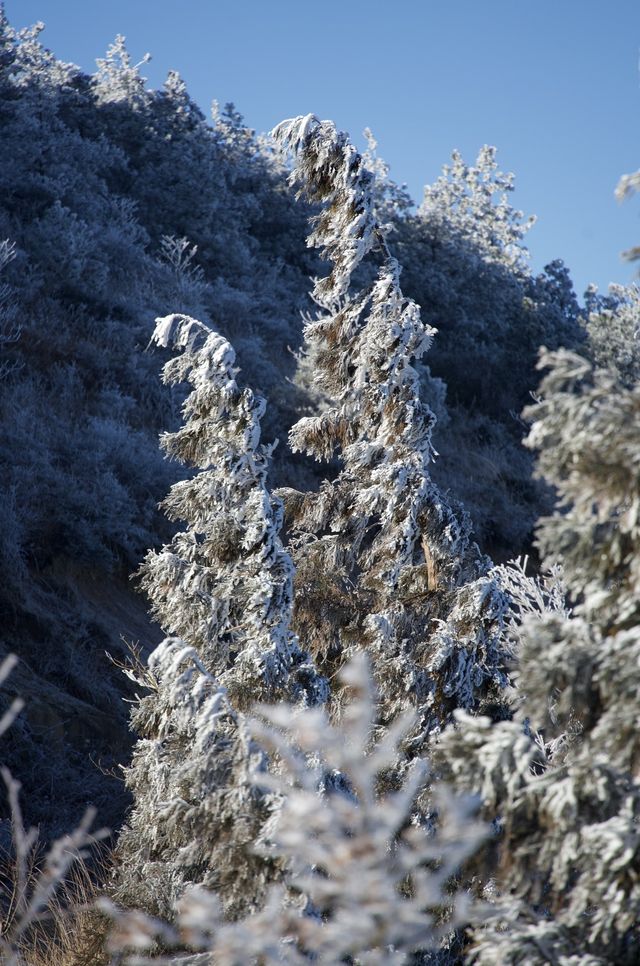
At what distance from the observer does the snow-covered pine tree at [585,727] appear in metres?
3.00

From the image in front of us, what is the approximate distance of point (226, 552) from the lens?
5996 millimetres

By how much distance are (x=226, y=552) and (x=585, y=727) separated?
3.14m

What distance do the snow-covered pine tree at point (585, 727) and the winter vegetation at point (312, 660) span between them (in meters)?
0.01

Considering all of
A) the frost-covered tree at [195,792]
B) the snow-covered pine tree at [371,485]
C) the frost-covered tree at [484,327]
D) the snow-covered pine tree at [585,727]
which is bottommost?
the frost-covered tree at [195,792]

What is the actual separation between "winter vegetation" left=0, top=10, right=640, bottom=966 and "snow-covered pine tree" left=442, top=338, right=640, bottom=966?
0.01m

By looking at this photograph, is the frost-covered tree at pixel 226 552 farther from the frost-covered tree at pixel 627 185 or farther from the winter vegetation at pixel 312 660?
the frost-covered tree at pixel 627 185

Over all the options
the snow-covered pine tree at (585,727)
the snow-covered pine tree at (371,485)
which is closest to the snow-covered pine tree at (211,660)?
the snow-covered pine tree at (371,485)

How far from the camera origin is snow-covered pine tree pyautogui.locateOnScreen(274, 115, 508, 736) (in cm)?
666

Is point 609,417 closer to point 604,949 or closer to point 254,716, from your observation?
point 604,949

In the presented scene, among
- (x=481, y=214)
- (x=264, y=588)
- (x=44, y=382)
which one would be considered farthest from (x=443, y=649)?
(x=481, y=214)

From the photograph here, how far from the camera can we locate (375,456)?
7.02 m

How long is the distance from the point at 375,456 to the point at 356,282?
69.1 feet

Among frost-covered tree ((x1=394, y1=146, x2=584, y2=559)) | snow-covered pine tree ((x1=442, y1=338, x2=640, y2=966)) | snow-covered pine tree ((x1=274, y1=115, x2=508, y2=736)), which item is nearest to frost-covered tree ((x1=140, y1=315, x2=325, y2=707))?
snow-covered pine tree ((x1=274, y1=115, x2=508, y2=736))

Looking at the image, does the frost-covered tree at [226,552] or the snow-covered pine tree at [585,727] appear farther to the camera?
the frost-covered tree at [226,552]
